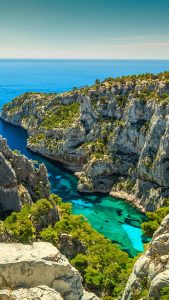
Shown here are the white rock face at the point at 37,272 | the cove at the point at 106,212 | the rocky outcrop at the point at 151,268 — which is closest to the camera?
the white rock face at the point at 37,272

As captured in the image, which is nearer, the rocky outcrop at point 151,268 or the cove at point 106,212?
the rocky outcrop at point 151,268

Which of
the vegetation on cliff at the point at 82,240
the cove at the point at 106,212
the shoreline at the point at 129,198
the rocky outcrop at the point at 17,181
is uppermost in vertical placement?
the rocky outcrop at the point at 17,181

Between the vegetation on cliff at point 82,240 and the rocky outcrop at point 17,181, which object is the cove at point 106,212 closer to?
the vegetation on cliff at point 82,240

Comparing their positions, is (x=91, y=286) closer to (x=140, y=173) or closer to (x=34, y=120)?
(x=140, y=173)

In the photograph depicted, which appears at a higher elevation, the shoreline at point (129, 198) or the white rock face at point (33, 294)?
the white rock face at point (33, 294)

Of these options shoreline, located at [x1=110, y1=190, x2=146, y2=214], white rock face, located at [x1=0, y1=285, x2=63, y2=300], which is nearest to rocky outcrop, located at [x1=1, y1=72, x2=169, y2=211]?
shoreline, located at [x1=110, y1=190, x2=146, y2=214]

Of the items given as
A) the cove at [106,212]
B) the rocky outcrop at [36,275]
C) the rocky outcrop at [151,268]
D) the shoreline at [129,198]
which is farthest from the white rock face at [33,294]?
the shoreline at [129,198]

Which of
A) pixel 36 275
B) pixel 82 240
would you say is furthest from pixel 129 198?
pixel 36 275
